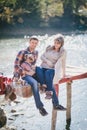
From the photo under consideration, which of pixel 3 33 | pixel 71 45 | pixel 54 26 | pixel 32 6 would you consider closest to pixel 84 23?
pixel 54 26

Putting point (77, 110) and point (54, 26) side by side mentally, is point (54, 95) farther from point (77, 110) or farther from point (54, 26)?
point (54, 26)

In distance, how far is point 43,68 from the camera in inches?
496

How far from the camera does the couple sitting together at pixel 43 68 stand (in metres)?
12.3

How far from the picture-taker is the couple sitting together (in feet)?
40.3

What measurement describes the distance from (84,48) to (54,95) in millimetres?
37683

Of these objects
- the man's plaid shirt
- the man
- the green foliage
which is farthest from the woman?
the green foliage

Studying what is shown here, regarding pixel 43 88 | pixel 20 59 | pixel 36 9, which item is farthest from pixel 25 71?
pixel 36 9

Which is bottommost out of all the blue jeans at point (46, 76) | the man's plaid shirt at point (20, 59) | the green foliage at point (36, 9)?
the green foliage at point (36, 9)

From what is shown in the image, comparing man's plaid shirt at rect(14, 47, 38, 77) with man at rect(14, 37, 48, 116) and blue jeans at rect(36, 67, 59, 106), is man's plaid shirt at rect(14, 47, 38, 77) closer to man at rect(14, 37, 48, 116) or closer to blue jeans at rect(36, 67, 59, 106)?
man at rect(14, 37, 48, 116)

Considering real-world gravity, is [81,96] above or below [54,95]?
below

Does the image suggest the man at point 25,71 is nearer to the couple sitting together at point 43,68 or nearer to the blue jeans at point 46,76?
the couple sitting together at point 43,68

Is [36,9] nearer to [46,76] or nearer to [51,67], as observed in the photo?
[51,67]

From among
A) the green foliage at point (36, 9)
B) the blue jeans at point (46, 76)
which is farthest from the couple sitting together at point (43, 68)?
the green foliage at point (36, 9)

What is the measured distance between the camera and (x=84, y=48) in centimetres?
4994
